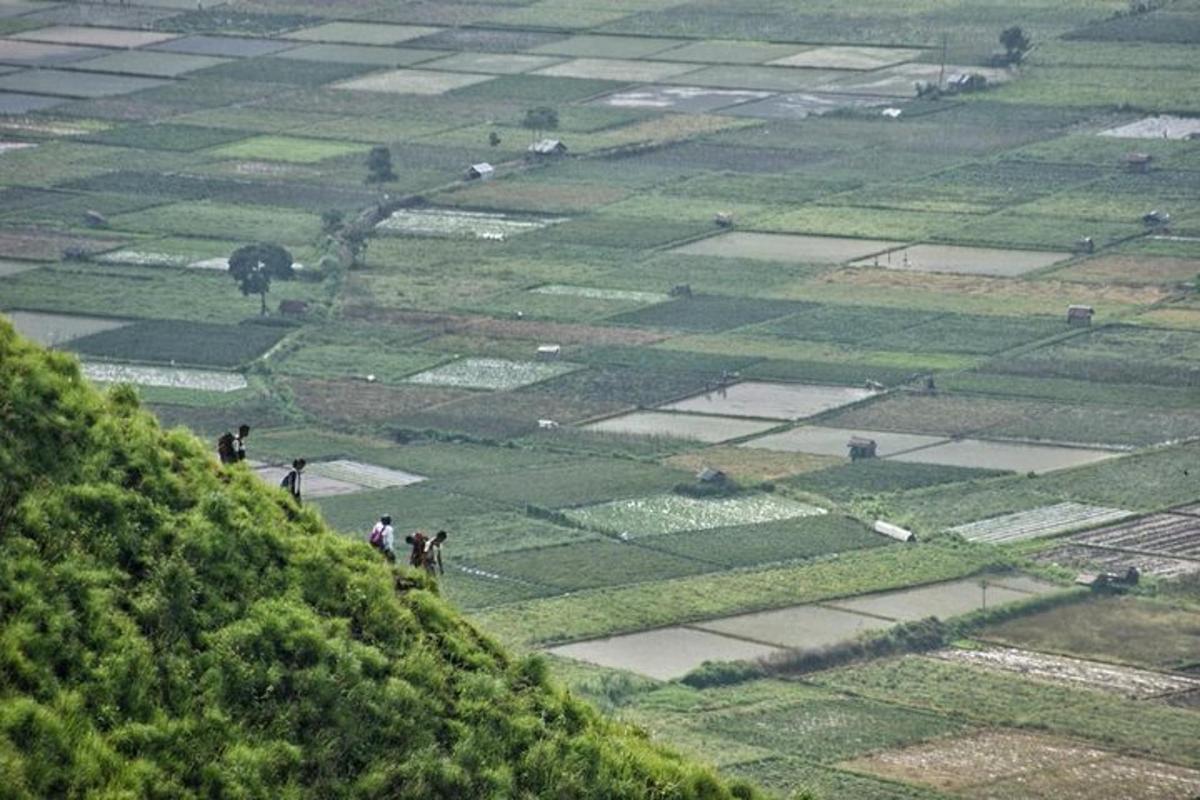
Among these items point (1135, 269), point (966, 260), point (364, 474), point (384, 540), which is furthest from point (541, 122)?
point (384, 540)

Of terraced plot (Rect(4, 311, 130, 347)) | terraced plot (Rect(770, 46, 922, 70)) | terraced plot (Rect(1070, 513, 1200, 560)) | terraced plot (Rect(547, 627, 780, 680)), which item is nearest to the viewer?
terraced plot (Rect(547, 627, 780, 680))

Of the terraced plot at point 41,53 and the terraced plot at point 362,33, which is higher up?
the terraced plot at point 41,53

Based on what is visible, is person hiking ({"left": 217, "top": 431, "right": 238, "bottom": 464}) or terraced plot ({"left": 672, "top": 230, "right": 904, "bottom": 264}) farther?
terraced plot ({"left": 672, "top": 230, "right": 904, "bottom": 264})

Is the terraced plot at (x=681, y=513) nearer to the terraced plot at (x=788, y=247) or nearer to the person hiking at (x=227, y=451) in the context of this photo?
the terraced plot at (x=788, y=247)

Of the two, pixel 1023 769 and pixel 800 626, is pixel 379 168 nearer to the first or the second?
pixel 800 626

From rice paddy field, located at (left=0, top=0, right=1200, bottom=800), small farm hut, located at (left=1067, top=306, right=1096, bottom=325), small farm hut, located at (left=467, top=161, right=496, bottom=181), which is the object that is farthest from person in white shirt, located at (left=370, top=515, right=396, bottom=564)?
small farm hut, located at (left=467, top=161, right=496, bottom=181)

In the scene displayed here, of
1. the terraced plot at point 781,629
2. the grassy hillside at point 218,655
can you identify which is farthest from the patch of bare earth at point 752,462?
the grassy hillside at point 218,655

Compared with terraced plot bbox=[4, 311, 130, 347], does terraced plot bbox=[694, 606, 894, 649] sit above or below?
below

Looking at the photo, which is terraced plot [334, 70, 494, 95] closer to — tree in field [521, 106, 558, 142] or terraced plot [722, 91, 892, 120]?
tree in field [521, 106, 558, 142]
